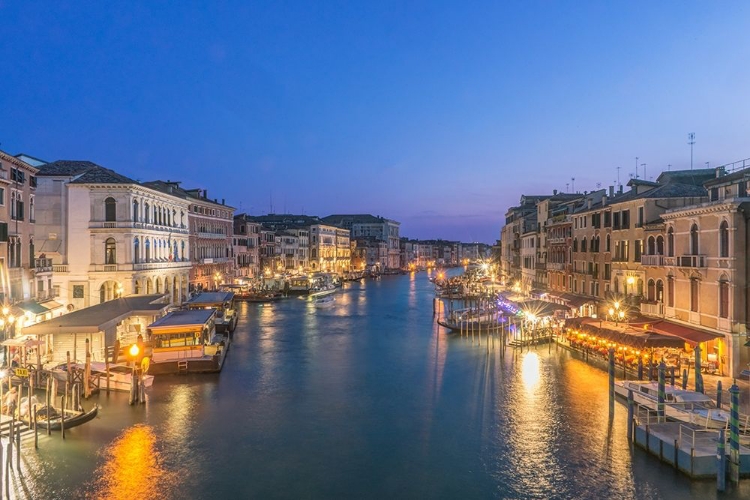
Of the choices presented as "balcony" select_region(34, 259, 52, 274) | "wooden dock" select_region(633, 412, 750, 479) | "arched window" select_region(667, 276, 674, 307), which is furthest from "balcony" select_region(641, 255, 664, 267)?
"balcony" select_region(34, 259, 52, 274)

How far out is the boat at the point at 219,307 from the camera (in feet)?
128

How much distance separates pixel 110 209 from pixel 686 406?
122 ft

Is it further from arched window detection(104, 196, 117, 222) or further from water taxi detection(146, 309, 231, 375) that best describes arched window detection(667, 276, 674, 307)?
arched window detection(104, 196, 117, 222)

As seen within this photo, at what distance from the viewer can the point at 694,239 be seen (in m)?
24.2

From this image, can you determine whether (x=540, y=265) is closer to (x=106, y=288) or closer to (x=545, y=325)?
(x=545, y=325)

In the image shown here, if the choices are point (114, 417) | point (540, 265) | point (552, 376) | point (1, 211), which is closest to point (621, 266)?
point (552, 376)

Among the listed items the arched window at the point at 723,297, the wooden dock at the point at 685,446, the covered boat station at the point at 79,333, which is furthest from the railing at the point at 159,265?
the arched window at the point at 723,297

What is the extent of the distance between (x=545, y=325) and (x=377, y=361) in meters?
13.5

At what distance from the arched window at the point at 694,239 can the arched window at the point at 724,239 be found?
72.1 inches

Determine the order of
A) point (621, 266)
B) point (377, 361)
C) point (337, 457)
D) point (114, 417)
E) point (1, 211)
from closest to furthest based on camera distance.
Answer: point (337, 457), point (114, 417), point (1, 211), point (377, 361), point (621, 266)

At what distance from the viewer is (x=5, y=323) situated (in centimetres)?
2472

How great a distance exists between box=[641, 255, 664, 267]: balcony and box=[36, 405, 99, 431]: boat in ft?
81.7

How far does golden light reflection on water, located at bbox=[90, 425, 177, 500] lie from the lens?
13.9 meters

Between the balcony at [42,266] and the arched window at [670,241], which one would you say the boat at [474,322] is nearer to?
the arched window at [670,241]
